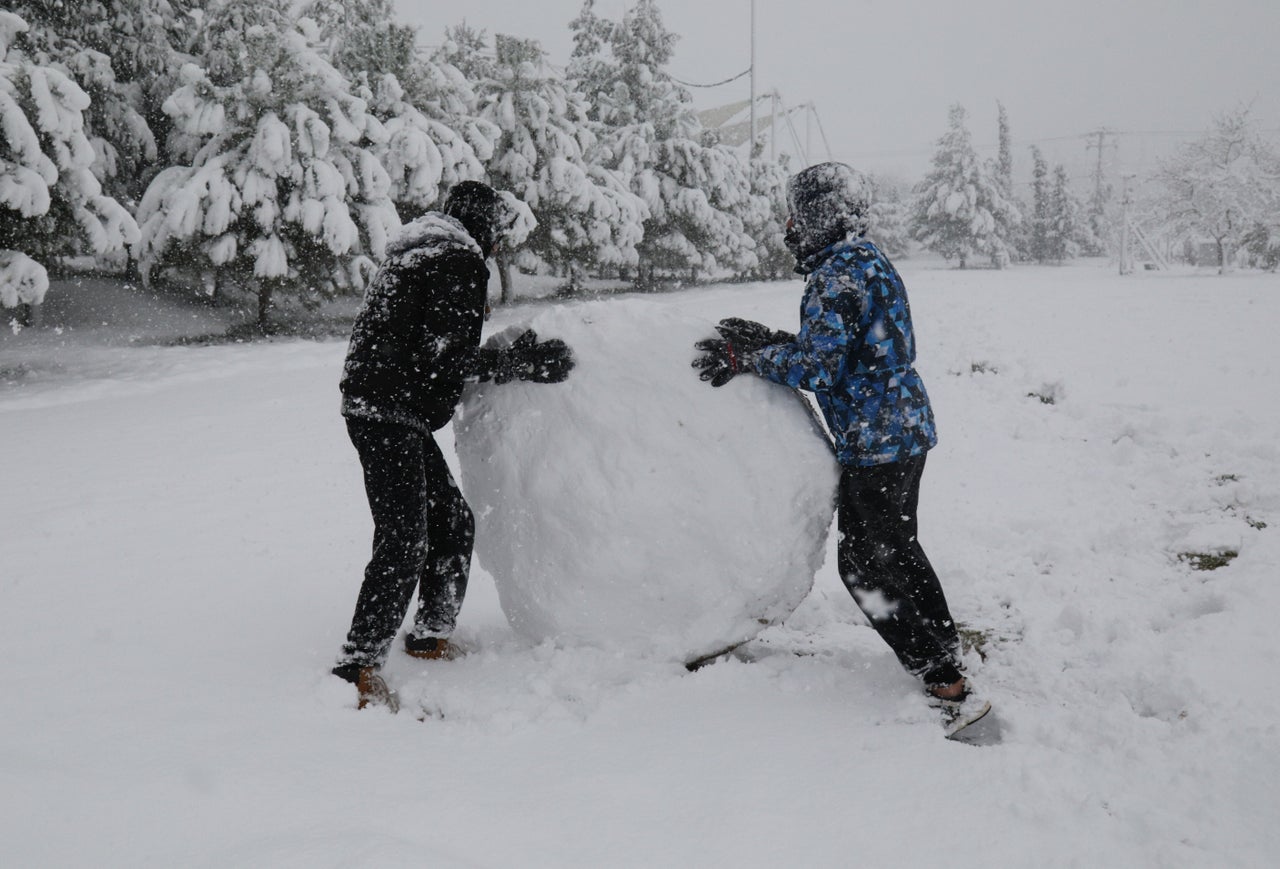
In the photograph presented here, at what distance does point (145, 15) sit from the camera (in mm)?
17438

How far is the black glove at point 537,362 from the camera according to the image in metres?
2.96

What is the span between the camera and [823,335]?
109 inches

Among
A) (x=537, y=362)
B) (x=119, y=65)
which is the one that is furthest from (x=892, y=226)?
(x=537, y=362)

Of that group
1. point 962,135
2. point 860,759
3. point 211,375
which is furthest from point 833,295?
point 962,135

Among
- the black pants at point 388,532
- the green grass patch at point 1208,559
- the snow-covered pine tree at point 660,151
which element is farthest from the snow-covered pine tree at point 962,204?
the black pants at point 388,532

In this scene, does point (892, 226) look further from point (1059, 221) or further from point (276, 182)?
point (276, 182)

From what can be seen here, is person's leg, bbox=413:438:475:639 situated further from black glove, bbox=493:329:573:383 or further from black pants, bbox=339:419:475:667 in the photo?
black glove, bbox=493:329:573:383

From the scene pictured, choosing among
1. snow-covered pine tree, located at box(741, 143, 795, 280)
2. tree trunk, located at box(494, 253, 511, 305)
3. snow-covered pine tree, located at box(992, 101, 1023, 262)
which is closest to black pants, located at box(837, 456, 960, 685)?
tree trunk, located at box(494, 253, 511, 305)

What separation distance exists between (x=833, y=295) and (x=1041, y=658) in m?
1.67

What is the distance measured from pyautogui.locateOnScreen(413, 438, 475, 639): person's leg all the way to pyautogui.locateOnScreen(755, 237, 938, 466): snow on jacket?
4.42 feet

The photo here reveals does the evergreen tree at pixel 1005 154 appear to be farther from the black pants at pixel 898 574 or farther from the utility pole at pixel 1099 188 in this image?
the black pants at pixel 898 574

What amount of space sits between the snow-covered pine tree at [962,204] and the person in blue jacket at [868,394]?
44095 millimetres

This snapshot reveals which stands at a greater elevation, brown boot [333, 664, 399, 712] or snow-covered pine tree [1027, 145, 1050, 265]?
snow-covered pine tree [1027, 145, 1050, 265]

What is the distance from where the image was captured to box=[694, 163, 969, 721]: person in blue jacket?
280 cm
